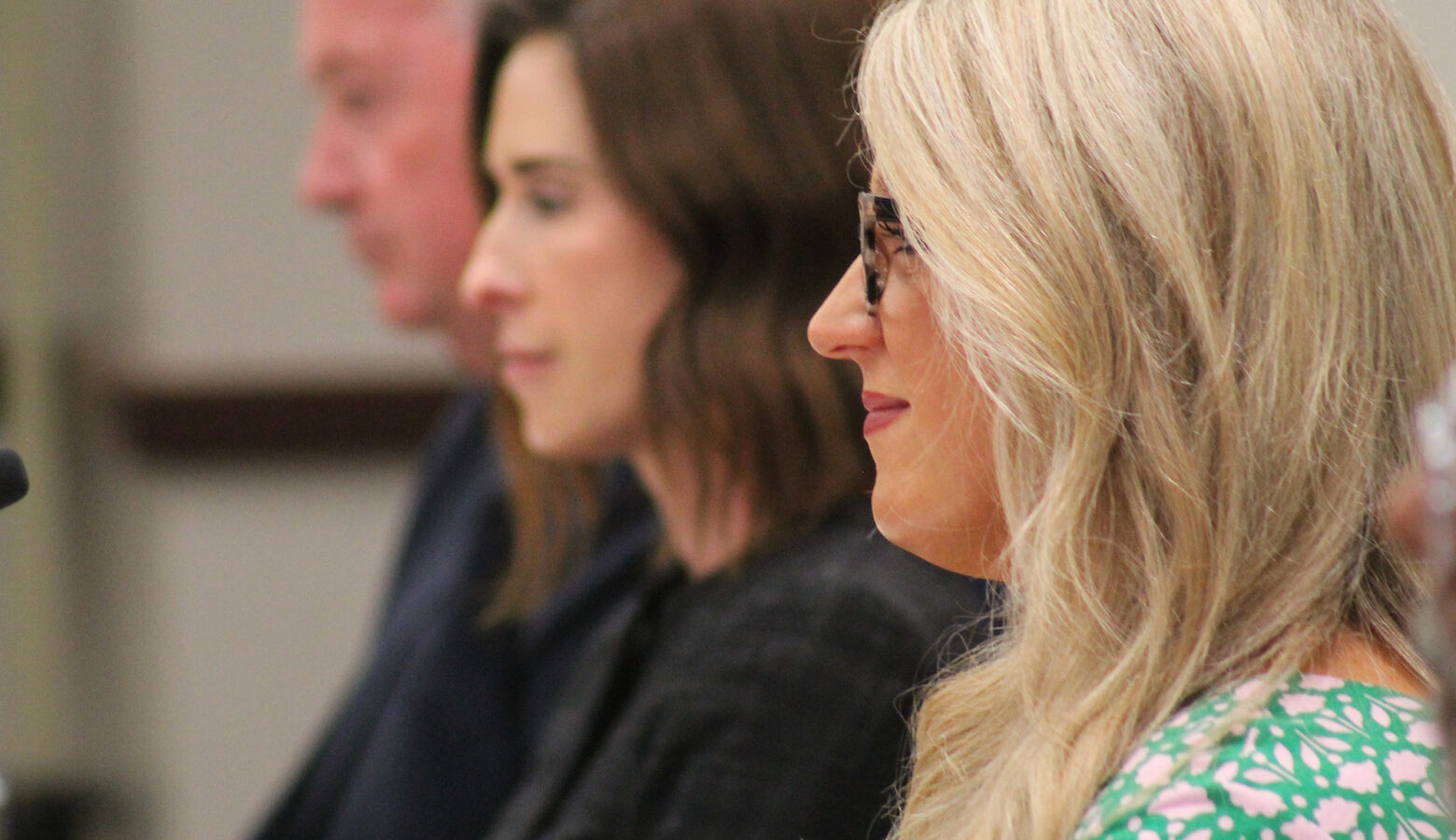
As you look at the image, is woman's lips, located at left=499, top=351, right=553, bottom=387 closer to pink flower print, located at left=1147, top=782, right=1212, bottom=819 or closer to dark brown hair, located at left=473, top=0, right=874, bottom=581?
dark brown hair, located at left=473, top=0, right=874, bottom=581

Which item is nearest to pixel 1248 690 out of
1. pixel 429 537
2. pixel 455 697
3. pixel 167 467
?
pixel 455 697

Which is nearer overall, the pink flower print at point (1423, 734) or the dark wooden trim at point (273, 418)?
the pink flower print at point (1423, 734)

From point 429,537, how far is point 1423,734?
52.6 inches

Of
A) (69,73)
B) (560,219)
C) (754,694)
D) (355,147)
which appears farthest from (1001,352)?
(69,73)

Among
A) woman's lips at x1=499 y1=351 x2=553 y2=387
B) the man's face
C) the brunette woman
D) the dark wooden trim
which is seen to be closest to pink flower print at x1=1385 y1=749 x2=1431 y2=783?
the brunette woman

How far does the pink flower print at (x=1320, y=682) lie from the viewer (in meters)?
0.57

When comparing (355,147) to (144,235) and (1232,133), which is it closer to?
(144,235)

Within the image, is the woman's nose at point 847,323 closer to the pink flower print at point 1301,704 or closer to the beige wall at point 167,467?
the pink flower print at point 1301,704

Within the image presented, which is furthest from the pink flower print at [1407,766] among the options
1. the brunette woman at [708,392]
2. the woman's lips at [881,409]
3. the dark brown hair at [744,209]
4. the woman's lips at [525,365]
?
the woman's lips at [525,365]

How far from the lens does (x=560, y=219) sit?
1085 millimetres

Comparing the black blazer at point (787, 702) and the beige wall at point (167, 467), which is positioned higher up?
the black blazer at point (787, 702)

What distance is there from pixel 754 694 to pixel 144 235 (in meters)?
2.26

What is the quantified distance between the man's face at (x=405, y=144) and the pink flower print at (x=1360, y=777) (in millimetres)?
1332

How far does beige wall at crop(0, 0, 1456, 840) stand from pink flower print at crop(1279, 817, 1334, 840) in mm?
2461
